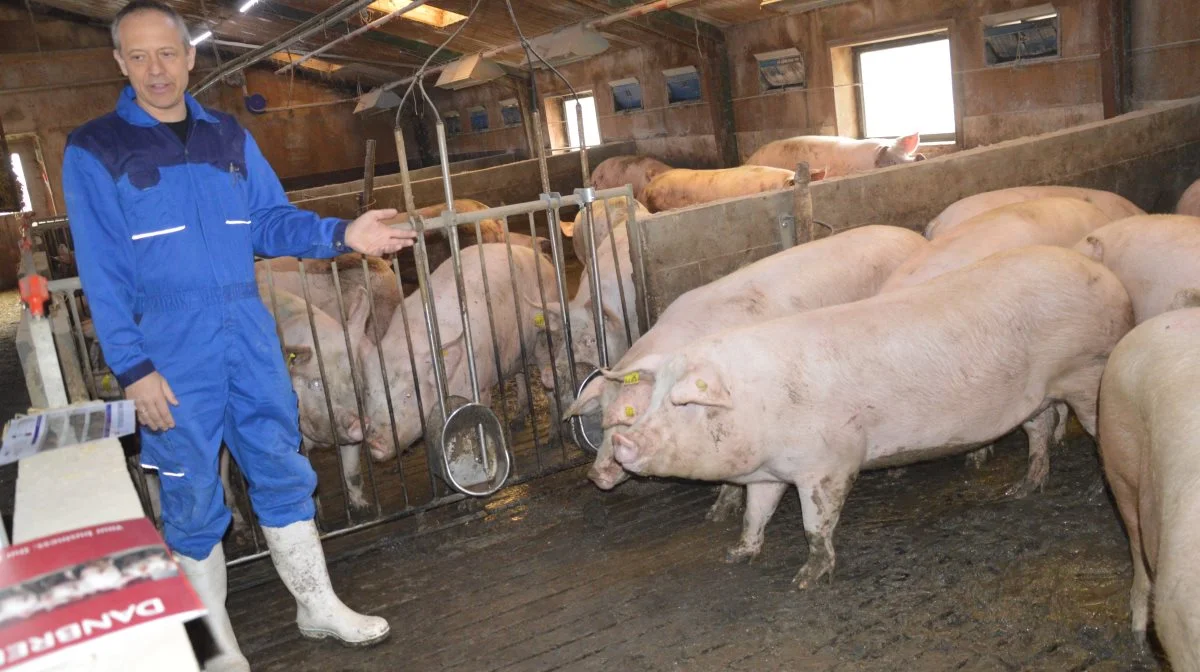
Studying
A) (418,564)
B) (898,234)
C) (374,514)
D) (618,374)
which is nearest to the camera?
(618,374)

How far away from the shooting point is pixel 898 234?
5500 millimetres

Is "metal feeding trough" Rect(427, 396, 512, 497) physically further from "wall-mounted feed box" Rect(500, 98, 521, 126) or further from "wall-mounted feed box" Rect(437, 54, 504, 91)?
"wall-mounted feed box" Rect(500, 98, 521, 126)

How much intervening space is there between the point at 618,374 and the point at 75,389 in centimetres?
207

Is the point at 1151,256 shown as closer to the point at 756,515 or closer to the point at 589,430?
the point at 756,515

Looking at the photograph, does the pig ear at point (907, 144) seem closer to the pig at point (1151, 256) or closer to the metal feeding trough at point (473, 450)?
the pig at point (1151, 256)

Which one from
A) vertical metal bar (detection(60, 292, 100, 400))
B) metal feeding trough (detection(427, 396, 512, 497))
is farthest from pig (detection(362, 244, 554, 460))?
vertical metal bar (detection(60, 292, 100, 400))

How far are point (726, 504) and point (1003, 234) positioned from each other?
2109mm

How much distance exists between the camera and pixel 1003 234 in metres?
5.12

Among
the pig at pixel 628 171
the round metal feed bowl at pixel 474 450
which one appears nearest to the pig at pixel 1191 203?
the round metal feed bowl at pixel 474 450

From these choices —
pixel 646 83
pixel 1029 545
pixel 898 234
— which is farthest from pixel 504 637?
pixel 646 83

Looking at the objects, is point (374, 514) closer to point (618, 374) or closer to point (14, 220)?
point (618, 374)

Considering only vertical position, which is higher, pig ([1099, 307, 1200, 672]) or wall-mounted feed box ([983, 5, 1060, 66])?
wall-mounted feed box ([983, 5, 1060, 66])

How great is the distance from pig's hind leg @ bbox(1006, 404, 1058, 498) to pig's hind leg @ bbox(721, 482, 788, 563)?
3.75 ft

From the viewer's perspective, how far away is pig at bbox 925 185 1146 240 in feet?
20.1
